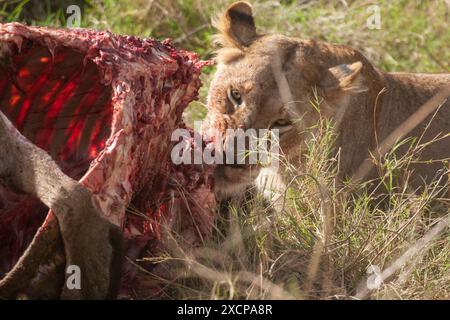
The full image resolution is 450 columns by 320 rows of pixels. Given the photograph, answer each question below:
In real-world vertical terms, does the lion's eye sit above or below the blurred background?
below

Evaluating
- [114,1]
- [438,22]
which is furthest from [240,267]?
[438,22]

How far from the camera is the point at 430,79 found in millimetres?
4984

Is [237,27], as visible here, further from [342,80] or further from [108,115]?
[108,115]

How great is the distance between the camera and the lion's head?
4102mm

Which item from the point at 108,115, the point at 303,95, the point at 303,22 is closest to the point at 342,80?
the point at 303,95

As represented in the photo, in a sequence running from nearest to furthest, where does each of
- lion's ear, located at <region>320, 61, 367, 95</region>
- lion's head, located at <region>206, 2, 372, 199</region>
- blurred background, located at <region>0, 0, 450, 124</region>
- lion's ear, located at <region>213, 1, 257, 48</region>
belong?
lion's head, located at <region>206, 2, 372, 199</region>, lion's ear, located at <region>320, 61, 367, 95</region>, lion's ear, located at <region>213, 1, 257, 48</region>, blurred background, located at <region>0, 0, 450, 124</region>

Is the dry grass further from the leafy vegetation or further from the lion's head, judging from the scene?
the lion's head

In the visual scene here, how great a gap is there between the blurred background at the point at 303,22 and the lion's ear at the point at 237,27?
1.69 m

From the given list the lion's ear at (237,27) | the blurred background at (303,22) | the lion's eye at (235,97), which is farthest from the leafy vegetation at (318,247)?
the blurred background at (303,22)

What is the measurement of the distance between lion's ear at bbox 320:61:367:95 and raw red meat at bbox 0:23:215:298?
0.95m

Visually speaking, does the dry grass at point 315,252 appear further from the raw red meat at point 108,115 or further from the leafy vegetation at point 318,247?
the raw red meat at point 108,115

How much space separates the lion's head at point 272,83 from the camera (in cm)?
410

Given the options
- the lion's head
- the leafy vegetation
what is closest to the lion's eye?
the lion's head
